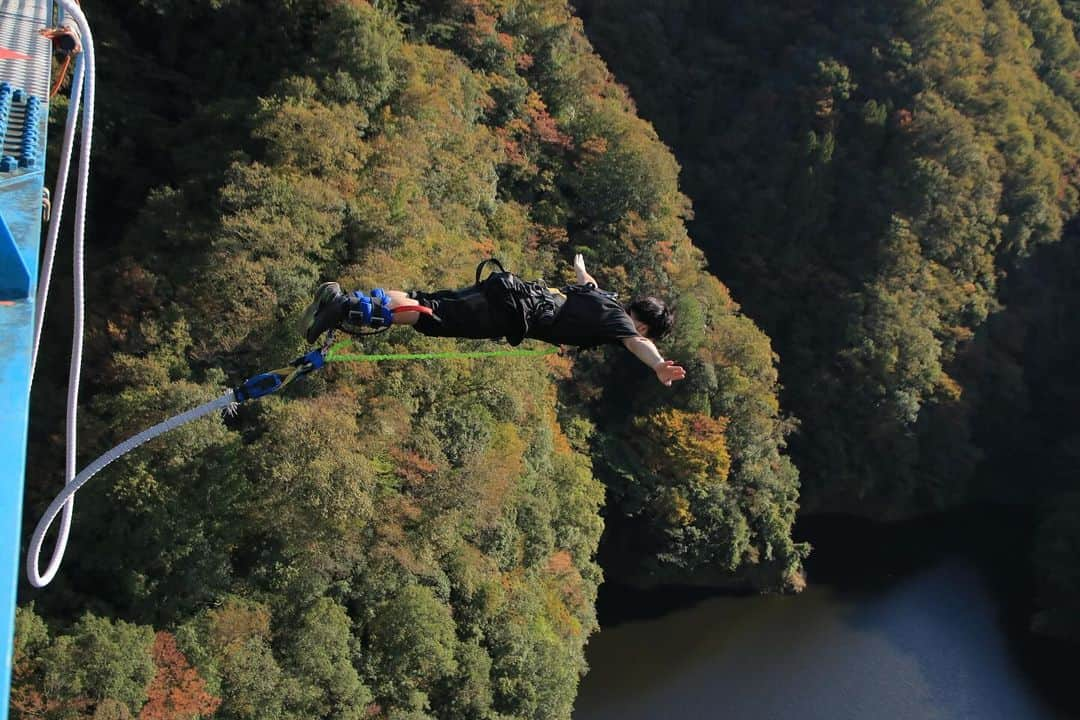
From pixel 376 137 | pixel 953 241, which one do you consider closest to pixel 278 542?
pixel 376 137

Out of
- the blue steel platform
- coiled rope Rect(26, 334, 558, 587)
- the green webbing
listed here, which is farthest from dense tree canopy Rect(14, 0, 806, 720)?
coiled rope Rect(26, 334, 558, 587)

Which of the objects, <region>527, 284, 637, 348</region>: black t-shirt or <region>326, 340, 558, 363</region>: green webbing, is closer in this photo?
<region>326, 340, 558, 363</region>: green webbing

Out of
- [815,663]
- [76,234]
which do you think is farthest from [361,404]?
[815,663]

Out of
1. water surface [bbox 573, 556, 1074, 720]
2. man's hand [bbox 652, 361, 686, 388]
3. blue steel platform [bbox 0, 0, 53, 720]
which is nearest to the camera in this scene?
blue steel platform [bbox 0, 0, 53, 720]

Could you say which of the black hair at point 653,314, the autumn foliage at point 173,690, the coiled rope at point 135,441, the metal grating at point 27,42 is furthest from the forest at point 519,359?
the coiled rope at point 135,441

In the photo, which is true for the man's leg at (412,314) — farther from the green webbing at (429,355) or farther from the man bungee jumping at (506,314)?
the green webbing at (429,355)

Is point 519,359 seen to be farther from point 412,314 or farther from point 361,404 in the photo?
point 412,314

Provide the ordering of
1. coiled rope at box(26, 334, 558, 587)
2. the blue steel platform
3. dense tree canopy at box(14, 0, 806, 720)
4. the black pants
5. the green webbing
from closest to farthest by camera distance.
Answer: the blue steel platform → coiled rope at box(26, 334, 558, 587) → the green webbing → the black pants → dense tree canopy at box(14, 0, 806, 720)

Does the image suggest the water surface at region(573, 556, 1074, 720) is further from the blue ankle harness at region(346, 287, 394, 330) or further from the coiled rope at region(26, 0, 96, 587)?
the coiled rope at region(26, 0, 96, 587)
